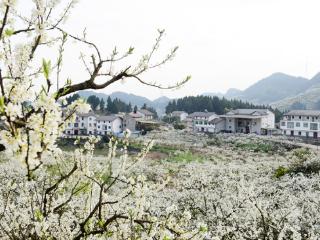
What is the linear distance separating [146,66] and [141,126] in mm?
92780

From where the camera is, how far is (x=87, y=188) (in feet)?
13.8

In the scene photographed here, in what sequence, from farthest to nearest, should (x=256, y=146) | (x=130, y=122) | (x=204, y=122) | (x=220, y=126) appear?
(x=204, y=122) → (x=130, y=122) → (x=220, y=126) → (x=256, y=146)

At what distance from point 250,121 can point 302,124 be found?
13.6 metres

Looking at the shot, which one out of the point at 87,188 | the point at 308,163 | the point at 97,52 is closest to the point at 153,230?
the point at 87,188

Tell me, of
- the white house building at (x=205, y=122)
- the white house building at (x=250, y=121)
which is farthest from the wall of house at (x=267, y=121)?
the white house building at (x=205, y=122)

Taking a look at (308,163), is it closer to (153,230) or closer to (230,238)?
(230,238)

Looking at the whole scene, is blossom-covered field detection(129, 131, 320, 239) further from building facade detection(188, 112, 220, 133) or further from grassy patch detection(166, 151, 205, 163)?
building facade detection(188, 112, 220, 133)

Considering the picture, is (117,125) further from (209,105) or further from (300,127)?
(209,105)

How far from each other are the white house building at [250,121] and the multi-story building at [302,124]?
19.4 feet

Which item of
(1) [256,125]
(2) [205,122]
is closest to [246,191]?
(1) [256,125]

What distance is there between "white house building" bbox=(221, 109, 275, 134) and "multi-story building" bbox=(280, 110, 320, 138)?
5926mm

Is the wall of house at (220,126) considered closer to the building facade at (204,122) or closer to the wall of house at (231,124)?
the building facade at (204,122)

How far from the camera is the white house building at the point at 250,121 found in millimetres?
87625

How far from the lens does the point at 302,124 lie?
7894 centimetres
